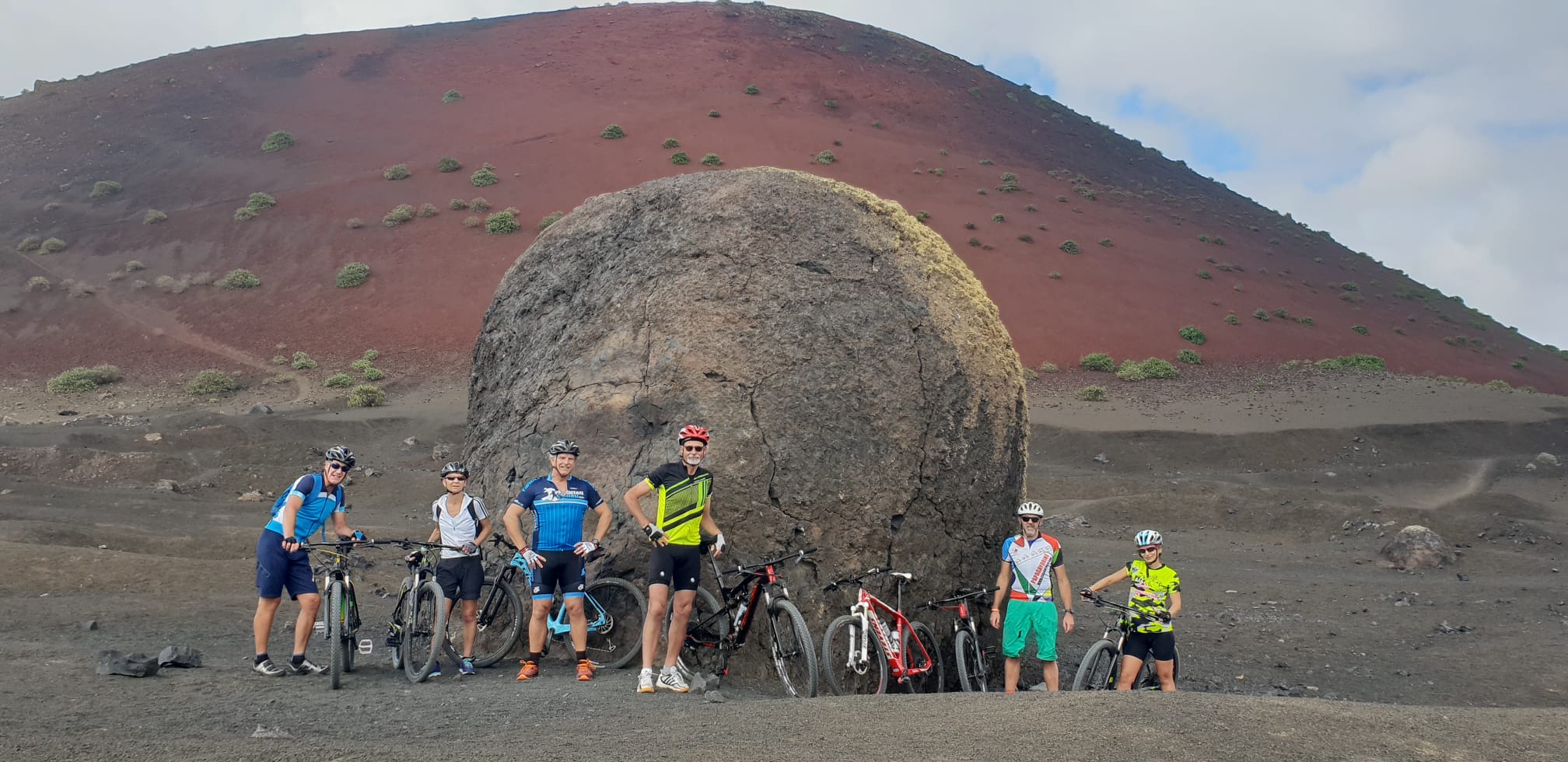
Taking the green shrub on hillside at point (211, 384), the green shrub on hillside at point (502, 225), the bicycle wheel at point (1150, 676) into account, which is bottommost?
the bicycle wheel at point (1150, 676)

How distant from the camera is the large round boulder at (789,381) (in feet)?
21.5

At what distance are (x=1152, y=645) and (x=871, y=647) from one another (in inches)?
67.1

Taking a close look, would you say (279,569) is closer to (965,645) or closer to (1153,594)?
(965,645)

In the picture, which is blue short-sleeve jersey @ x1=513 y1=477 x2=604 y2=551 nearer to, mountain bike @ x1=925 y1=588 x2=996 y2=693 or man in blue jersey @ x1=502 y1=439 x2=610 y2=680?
man in blue jersey @ x1=502 y1=439 x2=610 y2=680

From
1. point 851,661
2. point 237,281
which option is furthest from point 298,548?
point 237,281

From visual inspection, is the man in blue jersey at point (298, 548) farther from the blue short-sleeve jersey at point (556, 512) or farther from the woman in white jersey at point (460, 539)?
the blue short-sleeve jersey at point (556, 512)

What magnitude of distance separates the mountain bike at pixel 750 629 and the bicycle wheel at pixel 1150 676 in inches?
79.0

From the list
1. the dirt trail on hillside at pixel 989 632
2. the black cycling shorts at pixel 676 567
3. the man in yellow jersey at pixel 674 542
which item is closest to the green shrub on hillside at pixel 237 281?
the dirt trail on hillside at pixel 989 632

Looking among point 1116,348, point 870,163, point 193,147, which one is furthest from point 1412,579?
point 193,147

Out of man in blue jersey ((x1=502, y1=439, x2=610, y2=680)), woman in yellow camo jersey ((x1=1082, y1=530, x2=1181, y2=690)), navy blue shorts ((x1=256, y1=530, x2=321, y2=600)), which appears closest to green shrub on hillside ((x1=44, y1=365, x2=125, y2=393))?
navy blue shorts ((x1=256, y1=530, x2=321, y2=600))

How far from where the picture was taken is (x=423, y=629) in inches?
258

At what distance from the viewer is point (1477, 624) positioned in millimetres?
10234

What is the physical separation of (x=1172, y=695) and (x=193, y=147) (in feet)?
166

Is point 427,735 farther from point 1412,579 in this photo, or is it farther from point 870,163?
point 870,163
